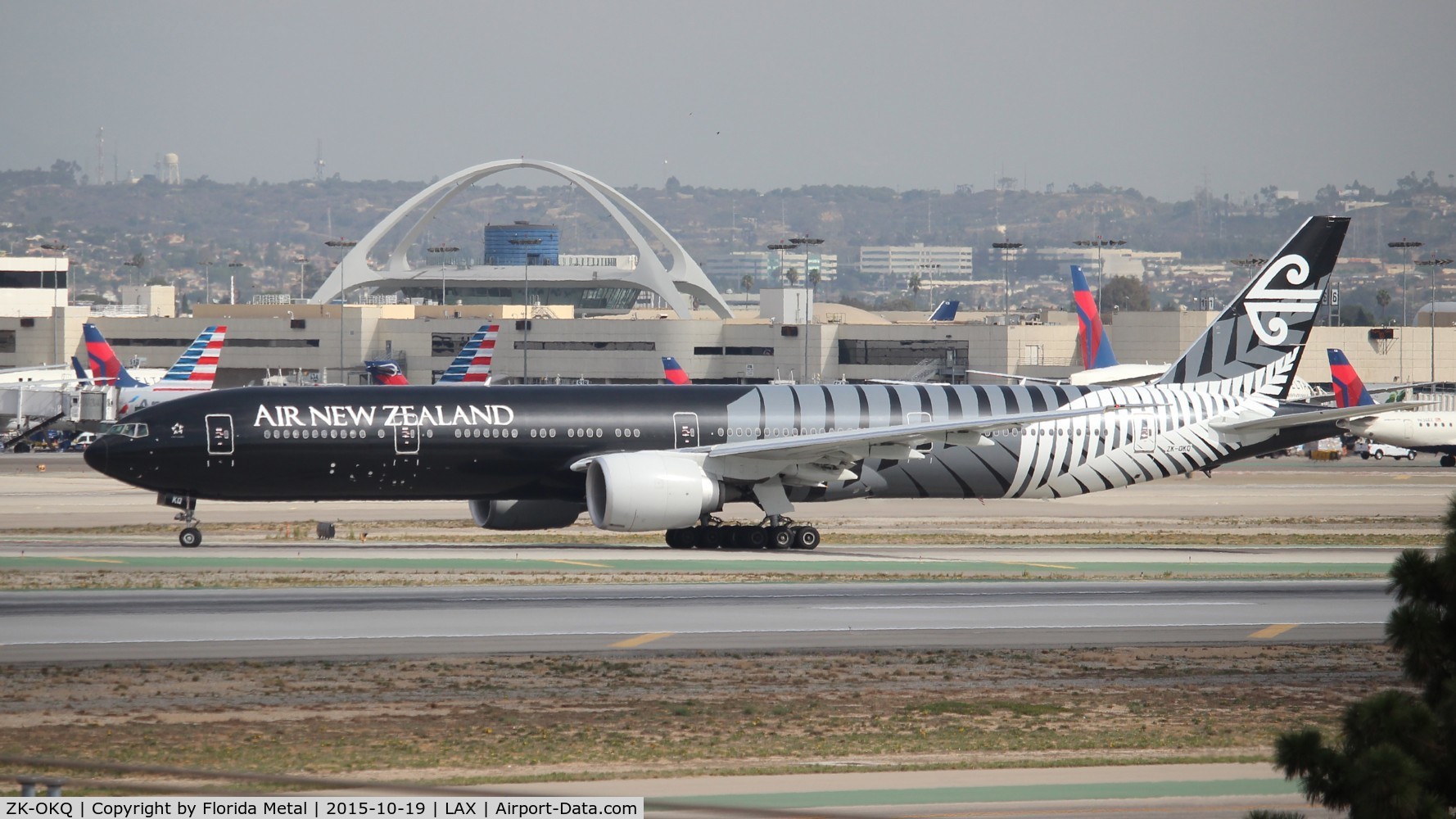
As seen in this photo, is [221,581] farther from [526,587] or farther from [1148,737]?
[1148,737]

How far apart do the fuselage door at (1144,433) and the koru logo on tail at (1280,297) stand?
13.7ft

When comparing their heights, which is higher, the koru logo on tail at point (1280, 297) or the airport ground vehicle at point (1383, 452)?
the koru logo on tail at point (1280, 297)

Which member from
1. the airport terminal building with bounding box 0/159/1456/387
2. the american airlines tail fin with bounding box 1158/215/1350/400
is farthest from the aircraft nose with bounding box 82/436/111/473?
the airport terminal building with bounding box 0/159/1456/387

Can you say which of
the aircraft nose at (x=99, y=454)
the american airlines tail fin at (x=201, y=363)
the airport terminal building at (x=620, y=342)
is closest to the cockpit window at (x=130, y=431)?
the aircraft nose at (x=99, y=454)

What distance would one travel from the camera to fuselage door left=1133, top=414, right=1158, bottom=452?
3906cm

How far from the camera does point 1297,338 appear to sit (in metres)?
40.4

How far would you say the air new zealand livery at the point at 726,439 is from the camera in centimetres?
3531

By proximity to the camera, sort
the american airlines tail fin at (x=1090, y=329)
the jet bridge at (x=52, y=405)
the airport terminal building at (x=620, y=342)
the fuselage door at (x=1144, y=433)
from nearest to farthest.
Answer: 1. the fuselage door at (x=1144, y=433)
2. the jet bridge at (x=52, y=405)
3. the american airlines tail fin at (x=1090, y=329)
4. the airport terminal building at (x=620, y=342)

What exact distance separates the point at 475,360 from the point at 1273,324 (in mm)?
50440

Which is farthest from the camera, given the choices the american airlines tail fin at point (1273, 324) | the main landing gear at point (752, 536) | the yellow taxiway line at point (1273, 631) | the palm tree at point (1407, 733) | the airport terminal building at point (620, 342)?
the airport terminal building at point (620, 342)

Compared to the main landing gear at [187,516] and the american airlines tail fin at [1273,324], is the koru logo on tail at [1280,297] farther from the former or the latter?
the main landing gear at [187,516]

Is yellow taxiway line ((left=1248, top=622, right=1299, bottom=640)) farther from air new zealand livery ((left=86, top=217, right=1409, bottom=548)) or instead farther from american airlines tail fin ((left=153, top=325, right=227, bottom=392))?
american airlines tail fin ((left=153, top=325, right=227, bottom=392))

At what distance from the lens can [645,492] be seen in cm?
3422

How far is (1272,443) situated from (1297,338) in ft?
9.96
